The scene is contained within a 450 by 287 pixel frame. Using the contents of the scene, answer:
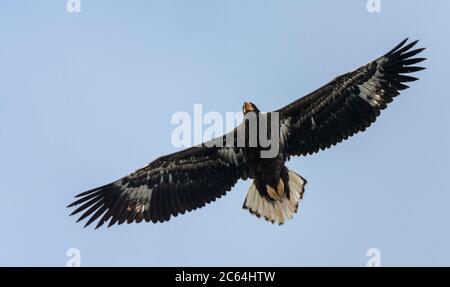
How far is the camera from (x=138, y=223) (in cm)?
1814

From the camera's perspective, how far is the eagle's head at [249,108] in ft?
56.0

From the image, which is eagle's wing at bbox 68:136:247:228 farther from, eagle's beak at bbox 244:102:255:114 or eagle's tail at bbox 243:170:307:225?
eagle's beak at bbox 244:102:255:114

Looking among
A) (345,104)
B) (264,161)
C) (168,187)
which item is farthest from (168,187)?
(345,104)

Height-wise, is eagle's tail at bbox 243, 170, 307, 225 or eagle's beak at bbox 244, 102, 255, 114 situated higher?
eagle's beak at bbox 244, 102, 255, 114

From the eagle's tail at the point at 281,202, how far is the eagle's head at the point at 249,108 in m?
1.44

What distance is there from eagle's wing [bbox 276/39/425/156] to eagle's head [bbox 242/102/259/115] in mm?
589

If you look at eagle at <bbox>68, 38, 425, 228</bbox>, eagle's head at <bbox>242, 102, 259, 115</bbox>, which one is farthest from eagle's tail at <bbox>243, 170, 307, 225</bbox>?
eagle's head at <bbox>242, 102, 259, 115</bbox>

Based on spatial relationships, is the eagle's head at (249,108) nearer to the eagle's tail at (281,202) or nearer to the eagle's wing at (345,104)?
the eagle's wing at (345,104)

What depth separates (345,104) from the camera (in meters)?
17.6

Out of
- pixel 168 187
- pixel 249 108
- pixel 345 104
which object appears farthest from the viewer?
pixel 168 187

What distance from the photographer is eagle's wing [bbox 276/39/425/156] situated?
56.6 feet

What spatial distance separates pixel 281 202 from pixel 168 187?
2.29 metres

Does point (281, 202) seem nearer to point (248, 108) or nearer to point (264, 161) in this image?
point (264, 161)
